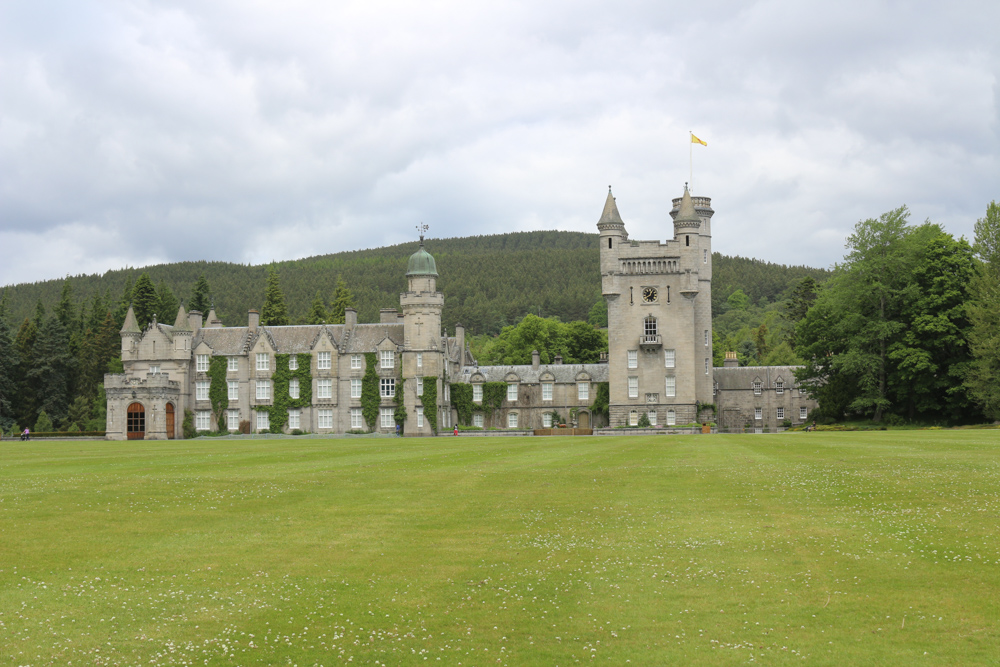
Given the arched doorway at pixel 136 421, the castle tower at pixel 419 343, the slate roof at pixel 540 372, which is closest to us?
the arched doorway at pixel 136 421

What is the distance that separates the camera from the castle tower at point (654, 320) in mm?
83688

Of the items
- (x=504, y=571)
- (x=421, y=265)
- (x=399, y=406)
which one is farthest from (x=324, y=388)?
(x=504, y=571)

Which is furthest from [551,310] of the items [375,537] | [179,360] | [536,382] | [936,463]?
[375,537]

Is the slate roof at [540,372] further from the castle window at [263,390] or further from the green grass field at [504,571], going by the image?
the green grass field at [504,571]

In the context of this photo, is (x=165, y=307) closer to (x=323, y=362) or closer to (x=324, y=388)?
(x=323, y=362)

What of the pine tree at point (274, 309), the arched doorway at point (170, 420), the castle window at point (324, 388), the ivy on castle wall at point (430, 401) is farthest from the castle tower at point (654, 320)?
the pine tree at point (274, 309)

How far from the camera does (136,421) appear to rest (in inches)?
3041

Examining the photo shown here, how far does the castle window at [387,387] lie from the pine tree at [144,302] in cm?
3568

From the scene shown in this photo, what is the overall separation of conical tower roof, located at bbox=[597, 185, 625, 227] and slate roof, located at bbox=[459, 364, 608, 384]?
14.5 meters

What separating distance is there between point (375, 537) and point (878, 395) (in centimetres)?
6091

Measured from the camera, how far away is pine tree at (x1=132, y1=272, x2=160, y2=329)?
103938 mm

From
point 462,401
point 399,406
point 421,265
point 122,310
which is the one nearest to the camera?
point 399,406

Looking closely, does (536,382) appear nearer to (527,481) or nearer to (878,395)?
(878,395)

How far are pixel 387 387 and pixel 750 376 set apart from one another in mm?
38319
